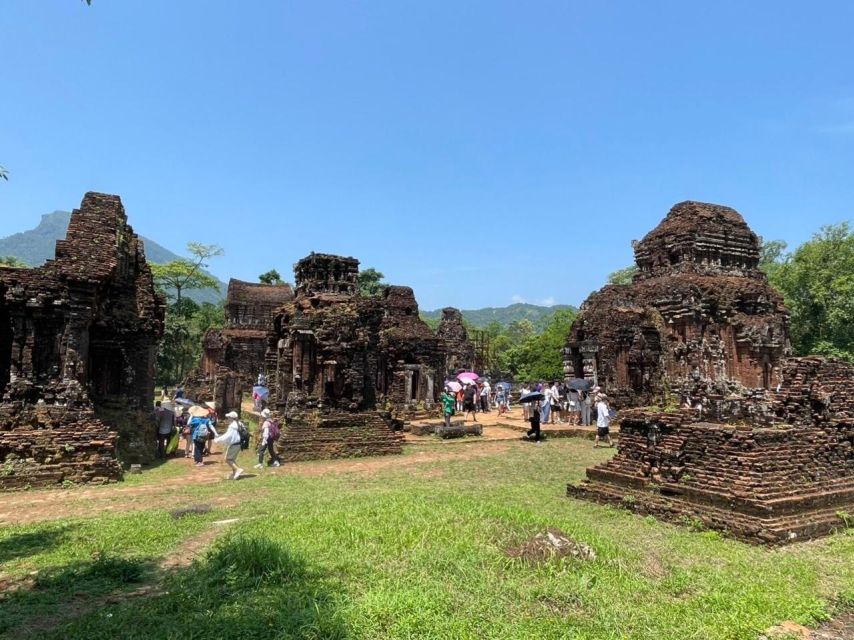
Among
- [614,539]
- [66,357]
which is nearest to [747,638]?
[614,539]

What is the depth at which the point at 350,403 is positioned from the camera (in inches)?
635

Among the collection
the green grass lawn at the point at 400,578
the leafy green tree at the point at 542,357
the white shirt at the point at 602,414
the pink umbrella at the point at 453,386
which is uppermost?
the leafy green tree at the point at 542,357

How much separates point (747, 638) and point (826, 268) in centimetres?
3788

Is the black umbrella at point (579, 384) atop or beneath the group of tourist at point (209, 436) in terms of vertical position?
atop

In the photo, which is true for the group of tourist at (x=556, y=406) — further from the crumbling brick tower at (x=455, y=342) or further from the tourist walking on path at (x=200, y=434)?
the tourist walking on path at (x=200, y=434)

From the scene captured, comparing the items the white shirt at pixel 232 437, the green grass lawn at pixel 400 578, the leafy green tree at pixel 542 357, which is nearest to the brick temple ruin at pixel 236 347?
the white shirt at pixel 232 437

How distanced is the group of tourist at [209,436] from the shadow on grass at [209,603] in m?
6.62

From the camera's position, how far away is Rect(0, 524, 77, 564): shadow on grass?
673cm

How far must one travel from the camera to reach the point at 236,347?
127ft

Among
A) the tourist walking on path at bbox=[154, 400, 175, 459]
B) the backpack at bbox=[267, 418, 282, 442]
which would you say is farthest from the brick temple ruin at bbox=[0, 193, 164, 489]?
the backpack at bbox=[267, 418, 282, 442]

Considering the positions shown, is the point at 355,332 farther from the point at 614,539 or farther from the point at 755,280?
the point at 755,280

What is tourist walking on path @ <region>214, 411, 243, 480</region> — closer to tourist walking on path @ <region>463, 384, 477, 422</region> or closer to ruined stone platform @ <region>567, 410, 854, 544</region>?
ruined stone platform @ <region>567, 410, 854, 544</region>

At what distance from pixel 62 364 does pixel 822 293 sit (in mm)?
37694

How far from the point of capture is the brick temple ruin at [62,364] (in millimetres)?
11508
